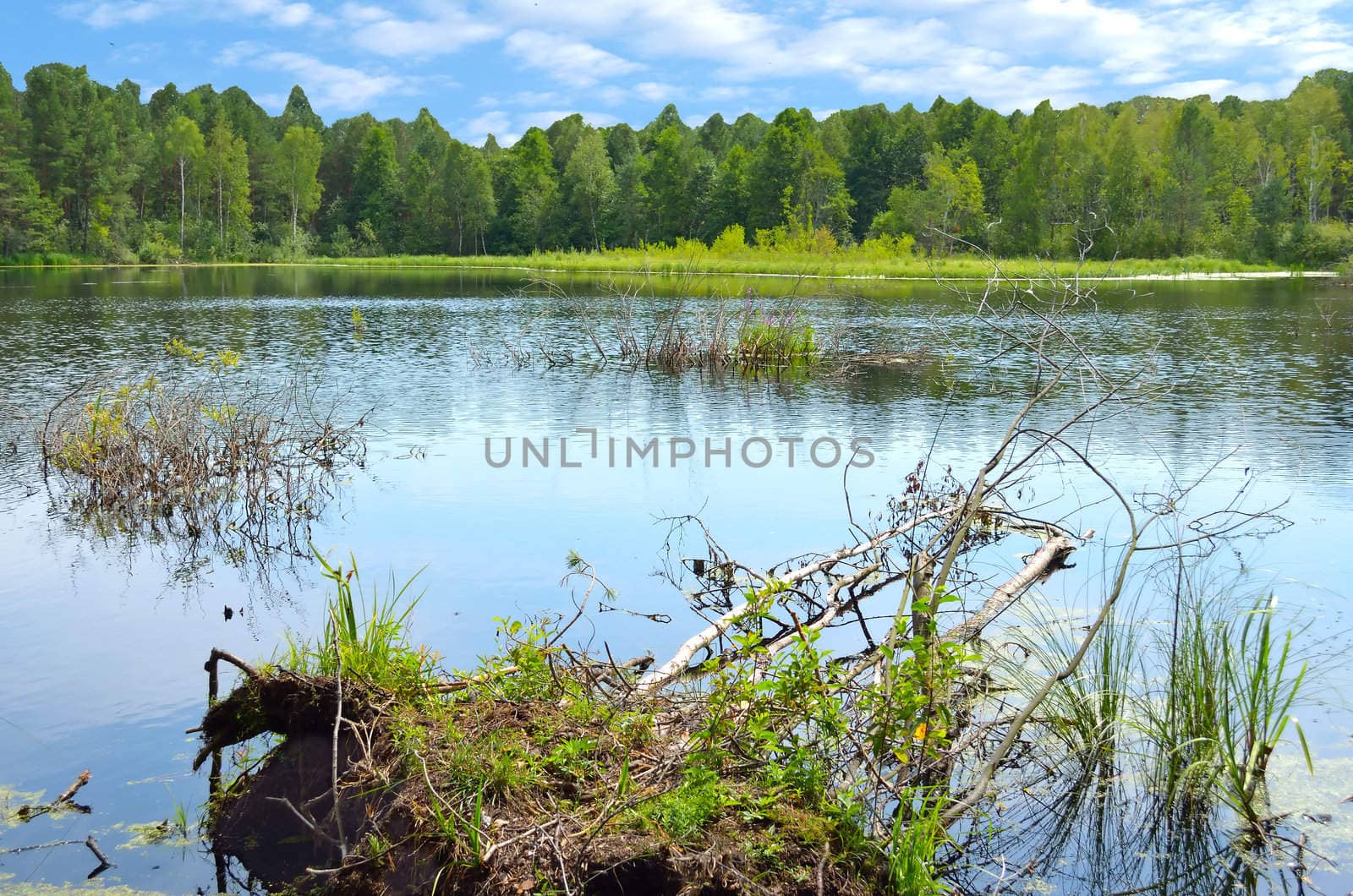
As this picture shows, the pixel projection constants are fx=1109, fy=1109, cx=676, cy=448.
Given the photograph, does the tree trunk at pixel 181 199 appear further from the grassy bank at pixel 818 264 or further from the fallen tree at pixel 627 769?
the fallen tree at pixel 627 769

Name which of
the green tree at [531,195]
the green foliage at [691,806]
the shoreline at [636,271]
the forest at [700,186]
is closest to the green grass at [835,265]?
the shoreline at [636,271]

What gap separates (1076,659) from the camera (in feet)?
15.1

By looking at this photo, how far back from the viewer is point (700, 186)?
86188mm

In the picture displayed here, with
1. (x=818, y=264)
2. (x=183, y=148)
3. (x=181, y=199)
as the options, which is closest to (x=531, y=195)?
(x=183, y=148)

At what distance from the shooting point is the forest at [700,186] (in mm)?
72188

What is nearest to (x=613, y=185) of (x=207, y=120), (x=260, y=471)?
(x=207, y=120)

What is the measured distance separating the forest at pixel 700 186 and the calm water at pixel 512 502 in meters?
36.7

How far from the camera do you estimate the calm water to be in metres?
6.09

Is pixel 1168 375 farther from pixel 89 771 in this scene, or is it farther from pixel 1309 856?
pixel 89 771

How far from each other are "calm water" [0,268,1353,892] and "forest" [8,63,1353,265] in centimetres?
3669

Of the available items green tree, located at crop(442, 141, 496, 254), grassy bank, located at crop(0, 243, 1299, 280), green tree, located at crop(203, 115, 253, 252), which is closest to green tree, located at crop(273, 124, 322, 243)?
green tree, located at crop(203, 115, 253, 252)

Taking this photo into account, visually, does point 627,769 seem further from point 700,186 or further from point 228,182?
point 228,182

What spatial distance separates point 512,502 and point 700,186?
77.7 m

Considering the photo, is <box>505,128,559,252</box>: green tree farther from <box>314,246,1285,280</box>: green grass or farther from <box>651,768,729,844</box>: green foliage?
<box>651,768,729,844</box>: green foliage
